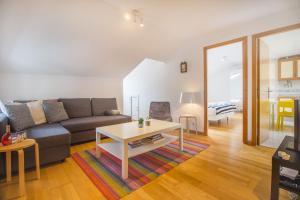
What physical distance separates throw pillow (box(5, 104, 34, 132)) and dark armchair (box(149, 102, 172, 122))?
106 inches

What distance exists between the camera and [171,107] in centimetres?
419

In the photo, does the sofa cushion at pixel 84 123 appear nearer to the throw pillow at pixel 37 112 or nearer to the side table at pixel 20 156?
the throw pillow at pixel 37 112

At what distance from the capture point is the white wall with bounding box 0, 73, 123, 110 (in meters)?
2.94

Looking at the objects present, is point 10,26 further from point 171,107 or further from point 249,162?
point 249,162

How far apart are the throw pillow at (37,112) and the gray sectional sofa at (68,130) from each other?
129mm

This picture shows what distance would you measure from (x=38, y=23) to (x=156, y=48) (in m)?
2.40

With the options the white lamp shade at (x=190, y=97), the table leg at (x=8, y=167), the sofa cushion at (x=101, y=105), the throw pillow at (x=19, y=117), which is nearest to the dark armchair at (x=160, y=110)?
the white lamp shade at (x=190, y=97)

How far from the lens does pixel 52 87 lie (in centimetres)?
341

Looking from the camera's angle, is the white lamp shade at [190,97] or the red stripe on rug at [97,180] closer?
the red stripe on rug at [97,180]

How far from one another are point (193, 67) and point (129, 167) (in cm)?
271

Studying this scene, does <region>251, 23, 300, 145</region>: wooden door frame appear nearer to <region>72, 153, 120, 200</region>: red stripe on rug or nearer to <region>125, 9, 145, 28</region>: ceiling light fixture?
<region>125, 9, 145, 28</region>: ceiling light fixture

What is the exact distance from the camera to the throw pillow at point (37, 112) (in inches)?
101

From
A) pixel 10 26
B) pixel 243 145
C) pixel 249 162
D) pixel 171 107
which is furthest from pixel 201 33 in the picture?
pixel 10 26

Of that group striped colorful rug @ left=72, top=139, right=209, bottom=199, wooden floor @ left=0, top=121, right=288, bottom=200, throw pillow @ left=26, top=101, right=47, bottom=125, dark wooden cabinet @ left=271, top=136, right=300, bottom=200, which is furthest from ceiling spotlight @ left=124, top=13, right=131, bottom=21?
dark wooden cabinet @ left=271, top=136, right=300, bottom=200
